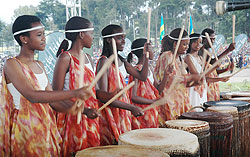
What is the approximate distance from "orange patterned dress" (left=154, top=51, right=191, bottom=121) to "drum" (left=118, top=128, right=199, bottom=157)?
138 centimetres

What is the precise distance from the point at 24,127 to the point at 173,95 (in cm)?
204

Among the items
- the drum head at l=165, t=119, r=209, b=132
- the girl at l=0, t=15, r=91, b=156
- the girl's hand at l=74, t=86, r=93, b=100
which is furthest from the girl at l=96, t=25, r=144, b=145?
the girl's hand at l=74, t=86, r=93, b=100

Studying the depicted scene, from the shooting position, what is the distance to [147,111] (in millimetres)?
3029

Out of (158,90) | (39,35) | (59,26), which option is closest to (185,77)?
(158,90)

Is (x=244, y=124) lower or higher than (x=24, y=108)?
lower

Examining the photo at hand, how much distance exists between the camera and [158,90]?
3.45 metres

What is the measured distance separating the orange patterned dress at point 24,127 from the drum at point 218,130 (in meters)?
1.30

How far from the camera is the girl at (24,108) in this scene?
6.13ft

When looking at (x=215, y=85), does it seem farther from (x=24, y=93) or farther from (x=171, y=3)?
(x=171, y=3)

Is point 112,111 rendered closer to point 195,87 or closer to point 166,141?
point 166,141

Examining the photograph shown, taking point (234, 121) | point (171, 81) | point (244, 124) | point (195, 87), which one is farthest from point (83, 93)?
point (195, 87)

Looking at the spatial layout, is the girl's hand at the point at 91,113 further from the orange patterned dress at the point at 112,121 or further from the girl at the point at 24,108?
the orange patterned dress at the point at 112,121

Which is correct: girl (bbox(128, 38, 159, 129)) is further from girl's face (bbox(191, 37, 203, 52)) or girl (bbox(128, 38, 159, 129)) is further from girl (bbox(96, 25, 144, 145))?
girl's face (bbox(191, 37, 203, 52))

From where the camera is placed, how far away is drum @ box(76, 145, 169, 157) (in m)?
1.60
